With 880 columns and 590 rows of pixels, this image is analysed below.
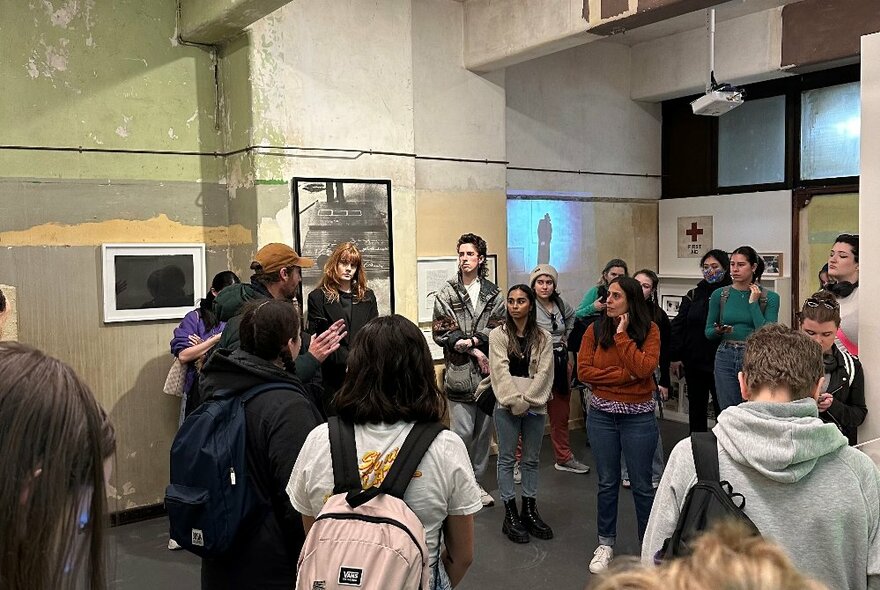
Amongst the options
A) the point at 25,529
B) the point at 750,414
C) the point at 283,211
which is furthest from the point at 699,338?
the point at 25,529

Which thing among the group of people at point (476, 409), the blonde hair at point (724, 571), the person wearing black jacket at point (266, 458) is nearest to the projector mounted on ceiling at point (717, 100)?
the group of people at point (476, 409)

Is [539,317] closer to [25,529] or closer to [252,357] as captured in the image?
[252,357]

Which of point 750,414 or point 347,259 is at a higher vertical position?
point 347,259

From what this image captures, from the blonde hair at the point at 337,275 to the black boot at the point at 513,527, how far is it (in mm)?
1494

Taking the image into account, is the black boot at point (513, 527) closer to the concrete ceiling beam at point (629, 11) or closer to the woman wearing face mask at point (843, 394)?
the woman wearing face mask at point (843, 394)

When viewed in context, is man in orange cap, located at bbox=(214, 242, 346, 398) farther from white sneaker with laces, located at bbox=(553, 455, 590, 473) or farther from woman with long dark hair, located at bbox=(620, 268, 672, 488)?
white sneaker with laces, located at bbox=(553, 455, 590, 473)

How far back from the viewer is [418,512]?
1.86m

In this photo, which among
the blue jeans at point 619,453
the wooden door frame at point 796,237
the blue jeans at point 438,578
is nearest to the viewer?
the blue jeans at point 438,578

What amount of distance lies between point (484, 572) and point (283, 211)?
2.43 metres

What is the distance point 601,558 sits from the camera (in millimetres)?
3695

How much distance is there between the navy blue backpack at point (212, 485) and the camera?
204 cm

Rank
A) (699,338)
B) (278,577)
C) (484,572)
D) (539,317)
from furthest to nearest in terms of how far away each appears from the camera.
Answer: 1. (699,338)
2. (539,317)
3. (484,572)
4. (278,577)

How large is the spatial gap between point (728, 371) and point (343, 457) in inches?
140

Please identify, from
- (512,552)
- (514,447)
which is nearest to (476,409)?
(514,447)
